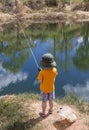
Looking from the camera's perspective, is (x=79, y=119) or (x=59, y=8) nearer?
(x=79, y=119)

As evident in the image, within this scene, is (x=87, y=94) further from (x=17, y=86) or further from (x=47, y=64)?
(x=47, y=64)

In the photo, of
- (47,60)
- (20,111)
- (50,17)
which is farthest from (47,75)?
(50,17)

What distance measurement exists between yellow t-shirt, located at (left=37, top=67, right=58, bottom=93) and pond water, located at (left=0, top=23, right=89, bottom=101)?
446 cm

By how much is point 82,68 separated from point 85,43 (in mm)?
10807

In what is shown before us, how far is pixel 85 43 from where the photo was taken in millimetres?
30375

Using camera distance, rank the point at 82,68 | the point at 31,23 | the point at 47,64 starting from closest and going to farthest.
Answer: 1. the point at 47,64
2. the point at 82,68
3. the point at 31,23

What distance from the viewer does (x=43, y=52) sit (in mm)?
24484

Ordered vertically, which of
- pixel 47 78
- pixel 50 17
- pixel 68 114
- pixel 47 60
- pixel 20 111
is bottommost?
pixel 50 17

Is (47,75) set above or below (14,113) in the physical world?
above

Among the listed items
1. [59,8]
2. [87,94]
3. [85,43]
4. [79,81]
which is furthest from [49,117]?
[59,8]

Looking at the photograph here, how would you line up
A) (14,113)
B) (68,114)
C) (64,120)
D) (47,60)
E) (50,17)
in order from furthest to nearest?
1. (50,17)
2. (14,113)
3. (68,114)
4. (64,120)
5. (47,60)

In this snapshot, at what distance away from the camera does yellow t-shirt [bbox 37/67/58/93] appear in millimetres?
8391

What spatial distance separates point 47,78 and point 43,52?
1611 cm

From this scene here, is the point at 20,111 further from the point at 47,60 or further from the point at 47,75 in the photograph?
the point at 47,60
